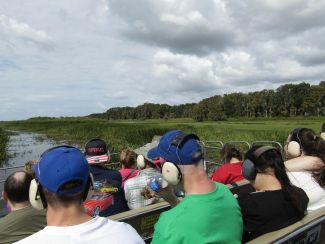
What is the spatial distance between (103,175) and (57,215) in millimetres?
2279

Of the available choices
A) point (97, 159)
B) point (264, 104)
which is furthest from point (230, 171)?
point (264, 104)

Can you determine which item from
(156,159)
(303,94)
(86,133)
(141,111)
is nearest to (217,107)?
(303,94)

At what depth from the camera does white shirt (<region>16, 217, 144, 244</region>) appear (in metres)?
1.71

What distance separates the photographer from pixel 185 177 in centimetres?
239

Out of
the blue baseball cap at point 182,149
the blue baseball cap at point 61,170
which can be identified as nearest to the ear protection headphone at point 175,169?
the blue baseball cap at point 182,149

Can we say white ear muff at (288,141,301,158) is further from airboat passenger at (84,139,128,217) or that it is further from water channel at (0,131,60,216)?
water channel at (0,131,60,216)

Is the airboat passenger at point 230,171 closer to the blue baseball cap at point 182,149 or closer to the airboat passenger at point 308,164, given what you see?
the airboat passenger at point 308,164

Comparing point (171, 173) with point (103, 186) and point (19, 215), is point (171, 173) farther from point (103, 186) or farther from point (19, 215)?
point (103, 186)

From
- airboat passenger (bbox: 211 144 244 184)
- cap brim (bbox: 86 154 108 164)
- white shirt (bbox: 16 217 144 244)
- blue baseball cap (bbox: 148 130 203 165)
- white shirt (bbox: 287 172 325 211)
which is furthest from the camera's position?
airboat passenger (bbox: 211 144 244 184)

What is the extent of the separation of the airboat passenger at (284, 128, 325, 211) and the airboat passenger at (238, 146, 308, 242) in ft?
2.36

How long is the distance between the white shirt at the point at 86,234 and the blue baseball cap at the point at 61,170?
0.18 m

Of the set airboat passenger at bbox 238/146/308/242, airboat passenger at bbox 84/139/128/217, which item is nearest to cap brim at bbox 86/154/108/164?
airboat passenger at bbox 84/139/128/217

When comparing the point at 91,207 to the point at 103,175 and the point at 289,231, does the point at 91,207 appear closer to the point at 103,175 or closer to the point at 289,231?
the point at 103,175

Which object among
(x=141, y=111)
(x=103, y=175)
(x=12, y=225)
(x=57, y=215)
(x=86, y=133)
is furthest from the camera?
(x=141, y=111)
